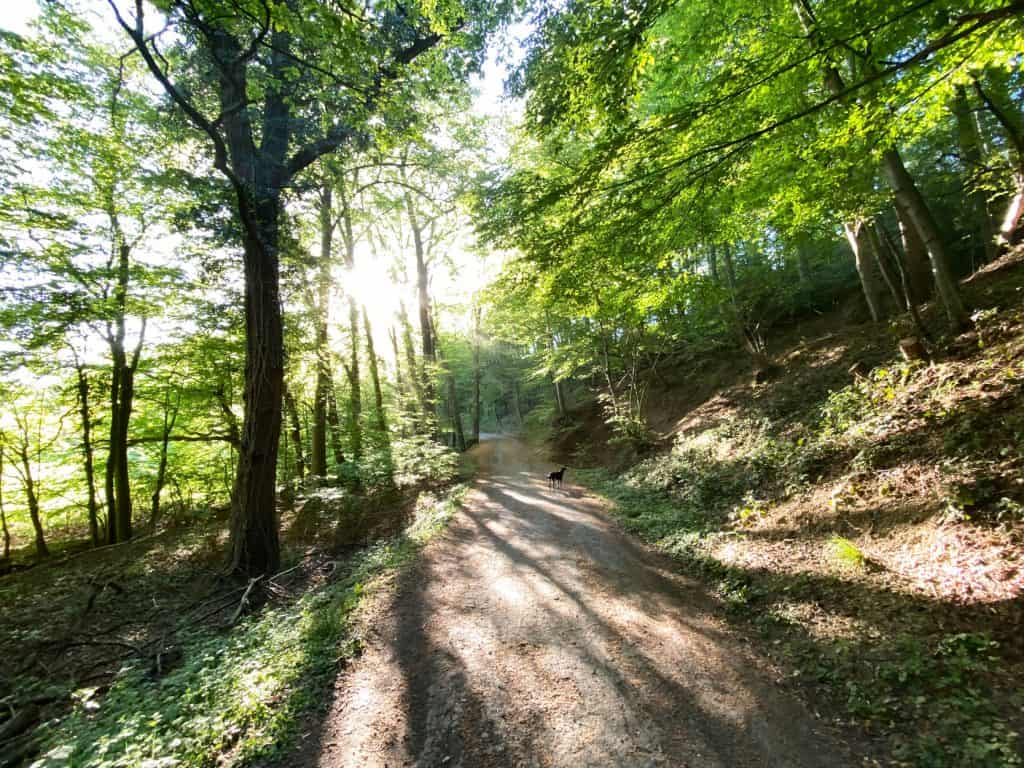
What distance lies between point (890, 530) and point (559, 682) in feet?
12.8

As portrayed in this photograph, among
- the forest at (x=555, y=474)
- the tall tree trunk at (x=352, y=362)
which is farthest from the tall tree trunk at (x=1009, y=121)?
the tall tree trunk at (x=352, y=362)

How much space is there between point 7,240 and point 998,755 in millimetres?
13701

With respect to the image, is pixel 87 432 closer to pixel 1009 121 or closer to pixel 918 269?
pixel 918 269

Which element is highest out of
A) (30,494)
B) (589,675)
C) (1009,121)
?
(1009,121)

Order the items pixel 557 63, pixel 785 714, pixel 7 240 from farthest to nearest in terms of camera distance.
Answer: pixel 7 240
pixel 557 63
pixel 785 714

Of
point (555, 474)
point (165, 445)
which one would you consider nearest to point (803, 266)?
point (555, 474)

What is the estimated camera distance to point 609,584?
16.9 ft

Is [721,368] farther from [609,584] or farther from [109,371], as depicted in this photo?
[109,371]

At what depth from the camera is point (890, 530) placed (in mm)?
4188

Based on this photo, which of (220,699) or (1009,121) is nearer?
(220,699)

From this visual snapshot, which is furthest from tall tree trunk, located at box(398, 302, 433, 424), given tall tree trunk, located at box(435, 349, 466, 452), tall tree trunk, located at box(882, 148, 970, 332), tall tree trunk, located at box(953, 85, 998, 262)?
tall tree trunk, located at box(953, 85, 998, 262)

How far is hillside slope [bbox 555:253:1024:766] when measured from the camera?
2.72m

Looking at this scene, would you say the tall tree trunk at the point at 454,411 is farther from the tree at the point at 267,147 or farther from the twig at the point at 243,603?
the twig at the point at 243,603

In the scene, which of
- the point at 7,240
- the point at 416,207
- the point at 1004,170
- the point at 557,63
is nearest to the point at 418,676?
the point at 557,63
